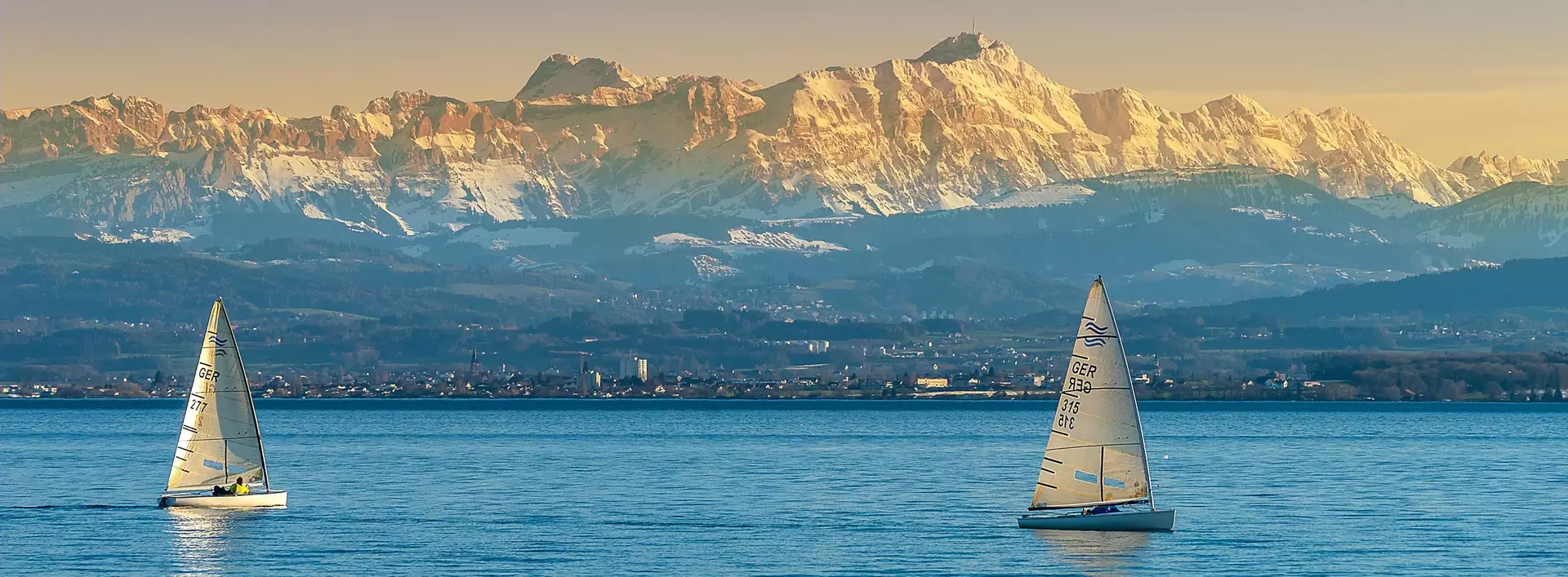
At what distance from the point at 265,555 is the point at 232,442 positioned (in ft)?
50.8

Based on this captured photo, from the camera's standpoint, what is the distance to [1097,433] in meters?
92.4

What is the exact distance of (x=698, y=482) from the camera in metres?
138

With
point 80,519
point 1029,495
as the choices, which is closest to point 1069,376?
point 1029,495

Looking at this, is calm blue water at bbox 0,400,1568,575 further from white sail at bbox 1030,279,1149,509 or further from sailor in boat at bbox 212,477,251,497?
white sail at bbox 1030,279,1149,509

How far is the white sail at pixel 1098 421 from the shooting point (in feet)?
301

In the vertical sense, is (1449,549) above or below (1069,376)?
below

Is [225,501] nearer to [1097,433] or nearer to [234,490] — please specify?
[234,490]

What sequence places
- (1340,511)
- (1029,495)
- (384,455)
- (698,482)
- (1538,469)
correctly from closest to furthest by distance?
(1340,511)
(1029,495)
(698,482)
(1538,469)
(384,455)

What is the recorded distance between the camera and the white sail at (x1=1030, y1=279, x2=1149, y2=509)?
9169 cm

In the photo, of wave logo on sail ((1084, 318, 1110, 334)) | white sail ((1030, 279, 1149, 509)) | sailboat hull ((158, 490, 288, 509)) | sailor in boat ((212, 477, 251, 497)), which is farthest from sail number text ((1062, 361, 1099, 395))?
sailor in boat ((212, 477, 251, 497))

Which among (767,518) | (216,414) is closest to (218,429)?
(216,414)

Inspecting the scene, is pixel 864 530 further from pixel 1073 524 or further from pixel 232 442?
pixel 232 442

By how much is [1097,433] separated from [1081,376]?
2.10 m

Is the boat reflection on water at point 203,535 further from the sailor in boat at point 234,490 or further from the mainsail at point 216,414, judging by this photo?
the mainsail at point 216,414
